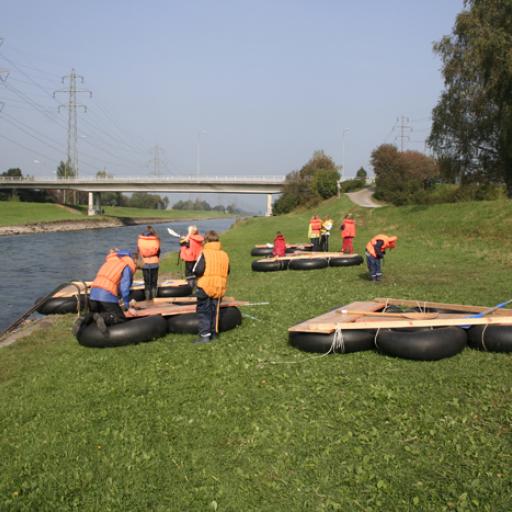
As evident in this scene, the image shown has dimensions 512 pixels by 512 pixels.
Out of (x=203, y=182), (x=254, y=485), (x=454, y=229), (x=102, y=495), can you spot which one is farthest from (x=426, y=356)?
(x=203, y=182)

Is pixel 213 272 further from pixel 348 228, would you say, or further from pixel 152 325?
pixel 348 228

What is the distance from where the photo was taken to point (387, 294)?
44.3ft

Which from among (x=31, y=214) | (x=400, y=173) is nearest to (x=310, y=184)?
(x=400, y=173)

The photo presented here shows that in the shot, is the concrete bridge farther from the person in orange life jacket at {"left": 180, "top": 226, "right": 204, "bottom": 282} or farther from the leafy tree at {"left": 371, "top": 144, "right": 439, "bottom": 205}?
the person in orange life jacket at {"left": 180, "top": 226, "right": 204, "bottom": 282}

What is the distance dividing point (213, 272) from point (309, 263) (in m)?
11.1

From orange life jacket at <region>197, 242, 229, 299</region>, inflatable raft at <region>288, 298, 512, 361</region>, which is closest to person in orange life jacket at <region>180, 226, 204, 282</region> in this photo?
orange life jacket at <region>197, 242, 229, 299</region>

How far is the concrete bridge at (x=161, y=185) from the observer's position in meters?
78.4

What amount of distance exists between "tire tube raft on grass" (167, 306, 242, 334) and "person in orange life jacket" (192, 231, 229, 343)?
0.45m

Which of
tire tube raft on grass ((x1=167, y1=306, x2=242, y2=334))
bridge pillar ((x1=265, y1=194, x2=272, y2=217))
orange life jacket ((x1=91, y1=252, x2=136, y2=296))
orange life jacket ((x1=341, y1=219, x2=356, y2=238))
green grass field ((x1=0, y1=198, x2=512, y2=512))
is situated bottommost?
green grass field ((x1=0, y1=198, x2=512, y2=512))

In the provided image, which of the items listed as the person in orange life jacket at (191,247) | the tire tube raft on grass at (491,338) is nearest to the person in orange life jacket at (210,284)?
the tire tube raft on grass at (491,338)

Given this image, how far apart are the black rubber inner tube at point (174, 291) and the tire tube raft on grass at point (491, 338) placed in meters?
8.67

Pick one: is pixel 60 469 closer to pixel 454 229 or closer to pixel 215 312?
pixel 215 312

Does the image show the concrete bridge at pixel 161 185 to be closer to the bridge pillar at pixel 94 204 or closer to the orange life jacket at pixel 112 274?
the bridge pillar at pixel 94 204

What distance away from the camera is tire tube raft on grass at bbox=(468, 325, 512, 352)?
7.88 meters
